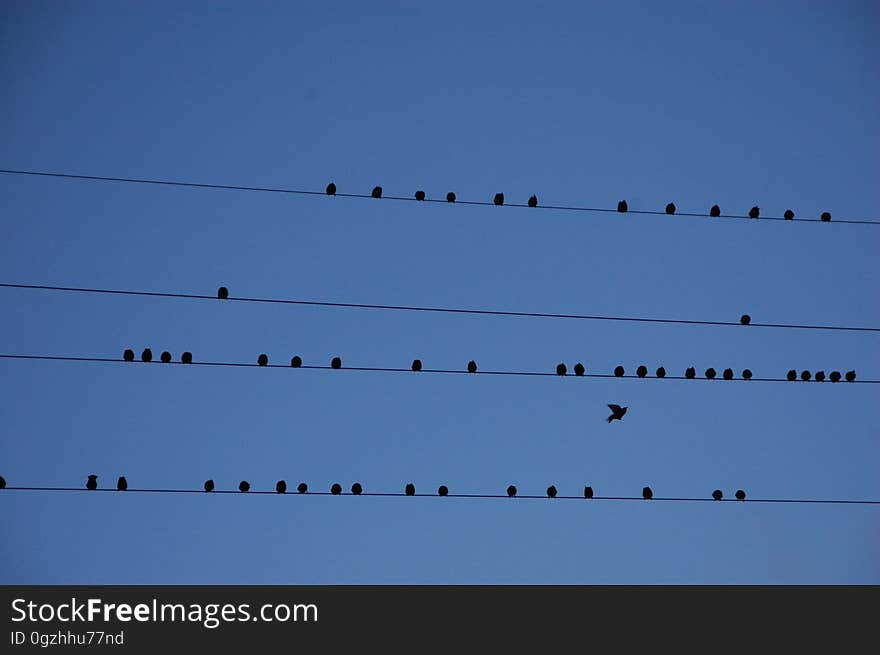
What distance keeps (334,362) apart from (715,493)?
599 cm

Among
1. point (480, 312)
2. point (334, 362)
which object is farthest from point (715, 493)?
point (334, 362)
